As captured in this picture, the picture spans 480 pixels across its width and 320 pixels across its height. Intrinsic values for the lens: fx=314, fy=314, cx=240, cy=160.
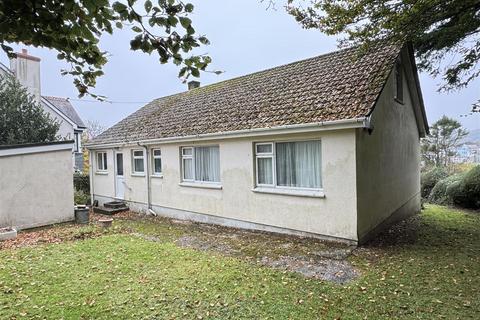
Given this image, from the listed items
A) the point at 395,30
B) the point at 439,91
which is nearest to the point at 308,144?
the point at 395,30

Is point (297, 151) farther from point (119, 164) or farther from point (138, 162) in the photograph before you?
point (119, 164)

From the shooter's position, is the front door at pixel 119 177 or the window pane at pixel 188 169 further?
the front door at pixel 119 177

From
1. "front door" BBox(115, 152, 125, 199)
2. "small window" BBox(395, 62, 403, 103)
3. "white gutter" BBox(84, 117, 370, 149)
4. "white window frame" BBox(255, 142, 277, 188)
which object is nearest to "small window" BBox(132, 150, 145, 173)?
"front door" BBox(115, 152, 125, 199)

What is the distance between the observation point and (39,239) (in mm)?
9805

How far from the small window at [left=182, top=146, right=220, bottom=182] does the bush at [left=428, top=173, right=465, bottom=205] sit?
12.2 meters

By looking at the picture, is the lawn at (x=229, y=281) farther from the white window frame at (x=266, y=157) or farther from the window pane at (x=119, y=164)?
A: the window pane at (x=119, y=164)

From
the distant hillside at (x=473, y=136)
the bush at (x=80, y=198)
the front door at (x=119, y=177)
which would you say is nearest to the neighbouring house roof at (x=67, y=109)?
the bush at (x=80, y=198)

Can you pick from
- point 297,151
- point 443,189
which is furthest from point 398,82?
point 443,189

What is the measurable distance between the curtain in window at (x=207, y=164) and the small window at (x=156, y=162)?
8.22ft

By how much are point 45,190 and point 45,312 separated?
29.2 ft

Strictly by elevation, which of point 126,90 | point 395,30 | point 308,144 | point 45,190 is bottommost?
point 45,190

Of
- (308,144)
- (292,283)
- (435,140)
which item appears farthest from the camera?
(435,140)

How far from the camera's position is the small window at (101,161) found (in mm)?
A: 17328

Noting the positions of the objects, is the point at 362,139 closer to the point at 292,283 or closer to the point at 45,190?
the point at 292,283
